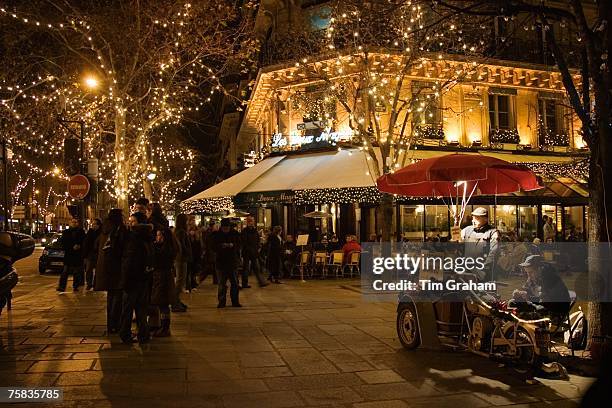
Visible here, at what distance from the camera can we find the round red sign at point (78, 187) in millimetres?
16094

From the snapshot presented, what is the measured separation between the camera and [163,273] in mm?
9148

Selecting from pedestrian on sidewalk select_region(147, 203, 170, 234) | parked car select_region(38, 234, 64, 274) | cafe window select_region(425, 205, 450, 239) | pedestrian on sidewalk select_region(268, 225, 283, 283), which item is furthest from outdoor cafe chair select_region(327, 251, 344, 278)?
parked car select_region(38, 234, 64, 274)

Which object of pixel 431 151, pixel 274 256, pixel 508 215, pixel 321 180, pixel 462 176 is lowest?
pixel 274 256

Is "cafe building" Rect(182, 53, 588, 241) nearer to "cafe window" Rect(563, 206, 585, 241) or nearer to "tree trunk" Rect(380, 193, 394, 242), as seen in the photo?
"cafe window" Rect(563, 206, 585, 241)

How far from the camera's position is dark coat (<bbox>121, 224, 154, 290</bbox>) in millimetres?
8445

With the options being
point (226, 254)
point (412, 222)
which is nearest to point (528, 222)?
point (412, 222)

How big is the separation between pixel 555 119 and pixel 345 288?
1350cm

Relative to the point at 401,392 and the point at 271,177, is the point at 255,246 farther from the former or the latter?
the point at 401,392

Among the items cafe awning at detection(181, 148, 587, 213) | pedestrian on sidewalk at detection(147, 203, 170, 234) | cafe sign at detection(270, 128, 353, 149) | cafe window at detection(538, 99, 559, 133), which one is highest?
cafe window at detection(538, 99, 559, 133)

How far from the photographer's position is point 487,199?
784 inches

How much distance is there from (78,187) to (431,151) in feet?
40.0

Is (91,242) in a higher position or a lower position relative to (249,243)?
higher

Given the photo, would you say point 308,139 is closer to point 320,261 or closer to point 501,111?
point 320,261

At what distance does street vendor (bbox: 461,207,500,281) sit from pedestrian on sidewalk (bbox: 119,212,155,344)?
186 inches
